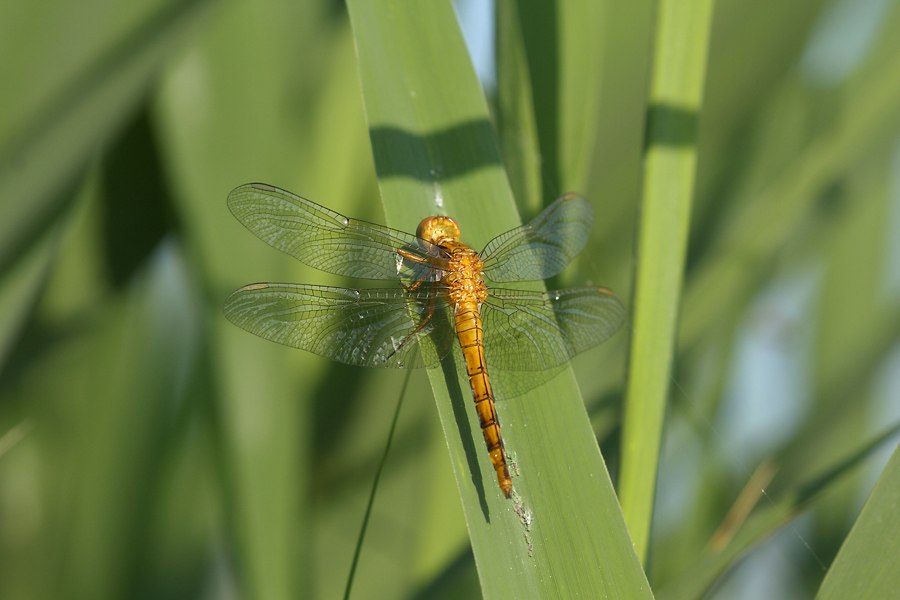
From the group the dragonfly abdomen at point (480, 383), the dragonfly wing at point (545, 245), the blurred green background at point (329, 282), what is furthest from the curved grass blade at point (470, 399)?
the blurred green background at point (329, 282)

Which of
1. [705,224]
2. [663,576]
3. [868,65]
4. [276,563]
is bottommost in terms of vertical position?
[663,576]

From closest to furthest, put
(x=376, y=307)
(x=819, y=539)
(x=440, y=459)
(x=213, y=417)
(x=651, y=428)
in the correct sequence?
(x=651, y=428) → (x=376, y=307) → (x=213, y=417) → (x=440, y=459) → (x=819, y=539)

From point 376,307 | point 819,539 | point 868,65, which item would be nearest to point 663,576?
point 819,539

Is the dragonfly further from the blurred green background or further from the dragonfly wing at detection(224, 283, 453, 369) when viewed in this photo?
the blurred green background

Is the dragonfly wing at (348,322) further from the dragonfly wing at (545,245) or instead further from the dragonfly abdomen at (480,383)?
the dragonfly wing at (545,245)

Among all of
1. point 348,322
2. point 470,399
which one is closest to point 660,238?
point 470,399

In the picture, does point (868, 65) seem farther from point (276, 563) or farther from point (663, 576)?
point (276, 563)
